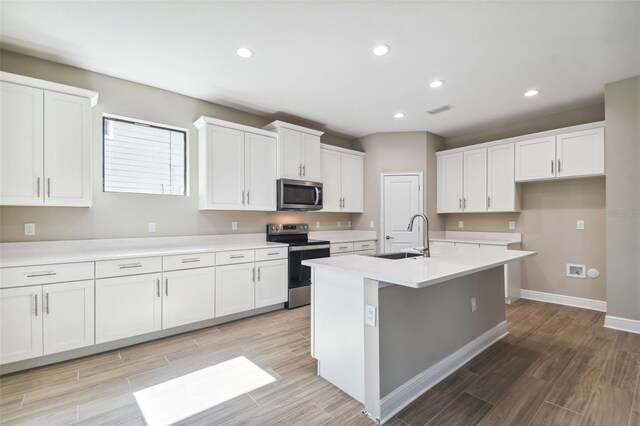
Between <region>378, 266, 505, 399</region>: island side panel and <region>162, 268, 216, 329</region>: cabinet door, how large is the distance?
7.19 ft

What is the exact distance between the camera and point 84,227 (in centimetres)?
301

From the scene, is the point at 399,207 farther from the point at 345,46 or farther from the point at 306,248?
the point at 345,46

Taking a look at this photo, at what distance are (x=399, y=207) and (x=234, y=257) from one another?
120 inches

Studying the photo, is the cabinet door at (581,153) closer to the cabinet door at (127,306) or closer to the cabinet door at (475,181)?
the cabinet door at (475,181)

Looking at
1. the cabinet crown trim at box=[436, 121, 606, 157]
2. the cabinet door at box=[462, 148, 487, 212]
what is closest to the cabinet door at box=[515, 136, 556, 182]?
the cabinet crown trim at box=[436, 121, 606, 157]

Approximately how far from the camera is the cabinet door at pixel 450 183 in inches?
198

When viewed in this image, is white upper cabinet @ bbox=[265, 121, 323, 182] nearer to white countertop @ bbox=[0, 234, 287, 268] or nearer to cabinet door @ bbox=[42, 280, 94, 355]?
white countertop @ bbox=[0, 234, 287, 268]

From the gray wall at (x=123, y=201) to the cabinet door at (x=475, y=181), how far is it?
353 centimetres

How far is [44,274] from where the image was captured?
2.40 meters

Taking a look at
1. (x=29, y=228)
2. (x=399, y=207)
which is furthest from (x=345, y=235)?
(x=29, y=228)

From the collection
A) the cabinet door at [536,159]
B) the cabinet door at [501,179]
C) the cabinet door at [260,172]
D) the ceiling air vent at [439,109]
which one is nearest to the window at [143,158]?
the cabinet door at [260,172]

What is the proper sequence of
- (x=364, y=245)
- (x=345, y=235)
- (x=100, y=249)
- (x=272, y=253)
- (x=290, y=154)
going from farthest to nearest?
(x=345, y=235) < (x=364, y=245) < (x=290, y=154) < (x=272, y=253) < (x=100, y=249)

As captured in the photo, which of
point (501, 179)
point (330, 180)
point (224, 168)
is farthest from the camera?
point (330, 180)

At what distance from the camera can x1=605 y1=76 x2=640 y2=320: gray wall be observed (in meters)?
3.16
